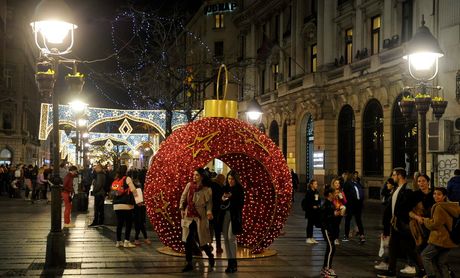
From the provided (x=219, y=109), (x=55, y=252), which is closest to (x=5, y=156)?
(x=219, y=109)

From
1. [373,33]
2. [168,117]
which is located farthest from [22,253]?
[373,33]

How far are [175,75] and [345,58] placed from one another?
14.0 m

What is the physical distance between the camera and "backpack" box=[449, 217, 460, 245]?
8.98 meters

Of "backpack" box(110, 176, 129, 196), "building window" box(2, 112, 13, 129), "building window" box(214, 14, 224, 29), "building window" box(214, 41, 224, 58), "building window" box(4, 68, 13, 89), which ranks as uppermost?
"building window" box(214, 14, 224, 29)

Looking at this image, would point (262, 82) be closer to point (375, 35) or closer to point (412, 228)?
point (375, 35)

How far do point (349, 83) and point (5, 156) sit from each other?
139 ft

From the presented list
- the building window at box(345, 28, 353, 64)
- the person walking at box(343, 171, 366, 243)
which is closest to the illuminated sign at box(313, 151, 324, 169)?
the building window at box(345, 28, 353, 64)

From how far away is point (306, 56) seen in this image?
40500 millimetres

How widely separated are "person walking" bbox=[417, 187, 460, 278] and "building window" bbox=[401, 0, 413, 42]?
21.2 m

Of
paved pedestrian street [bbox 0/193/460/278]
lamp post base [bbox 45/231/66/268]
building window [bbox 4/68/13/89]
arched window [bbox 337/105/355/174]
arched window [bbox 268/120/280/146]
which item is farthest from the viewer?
building window [bbox 4/68/13/89]

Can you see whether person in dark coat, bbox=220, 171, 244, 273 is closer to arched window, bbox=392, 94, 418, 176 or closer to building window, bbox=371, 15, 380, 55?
arched window, bbox=392, 94, 418, 176

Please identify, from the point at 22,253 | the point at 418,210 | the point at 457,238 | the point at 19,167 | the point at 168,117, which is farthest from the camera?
the point at 19,167

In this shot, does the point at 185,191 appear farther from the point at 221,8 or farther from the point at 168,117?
the point at 221,8

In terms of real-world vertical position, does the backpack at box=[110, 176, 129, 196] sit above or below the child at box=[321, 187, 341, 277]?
above
